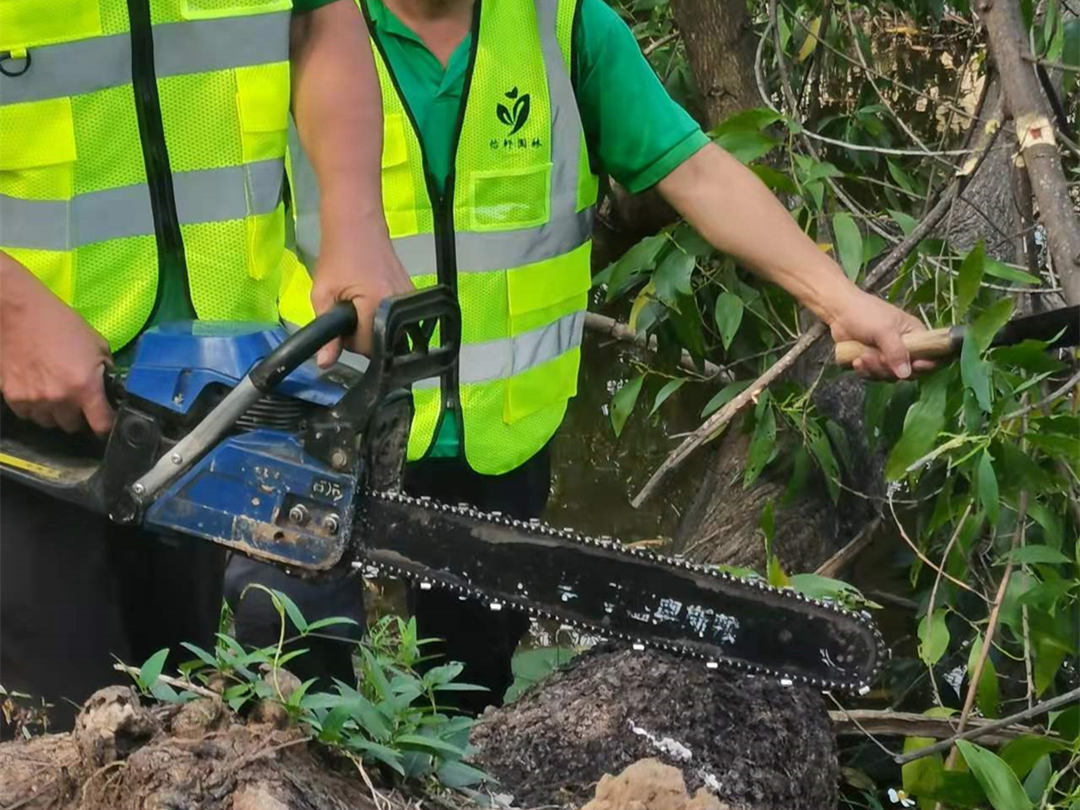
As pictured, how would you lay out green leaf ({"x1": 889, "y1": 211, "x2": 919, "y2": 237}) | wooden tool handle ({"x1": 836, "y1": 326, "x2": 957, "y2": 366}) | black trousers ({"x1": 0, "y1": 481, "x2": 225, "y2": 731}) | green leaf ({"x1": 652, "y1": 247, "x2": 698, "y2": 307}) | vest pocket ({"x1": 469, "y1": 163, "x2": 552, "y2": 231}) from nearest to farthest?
1. black trousers ({"x1": 0, "y1": 481, "x2": 225, "y2": 731})
2. wooden tool handle ({"x1": 836, "y1": 326, "x2": 957, "y2": 366})
3. vest pocket ({"x1": 469, "y1": 163, "x2": 552, "y2": 231})
4. green leaf ({"x1": 889, "y1": 211, "x2": 919, "y2": 237})
5. green leaf ({"x1": 652, "y1": 247, "x2": 698, "y2": 307})

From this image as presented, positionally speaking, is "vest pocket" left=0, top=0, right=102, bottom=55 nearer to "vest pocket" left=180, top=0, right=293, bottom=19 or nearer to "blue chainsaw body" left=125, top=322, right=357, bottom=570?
"vest pocket" left=180, top=0, right=293, bottom=19

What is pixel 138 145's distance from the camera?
1.64m

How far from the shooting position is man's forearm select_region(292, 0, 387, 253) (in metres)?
1.73

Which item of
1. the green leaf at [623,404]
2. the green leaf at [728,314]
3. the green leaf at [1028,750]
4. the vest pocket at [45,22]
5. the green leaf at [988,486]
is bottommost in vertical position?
the green leaf at [1028,750]

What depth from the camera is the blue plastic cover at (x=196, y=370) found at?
147 cm

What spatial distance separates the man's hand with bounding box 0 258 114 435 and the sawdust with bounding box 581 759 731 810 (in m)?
0.69

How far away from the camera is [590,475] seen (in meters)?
5.15

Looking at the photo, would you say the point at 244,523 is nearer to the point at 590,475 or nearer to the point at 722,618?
the point at 722,618

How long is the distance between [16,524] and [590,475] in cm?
358

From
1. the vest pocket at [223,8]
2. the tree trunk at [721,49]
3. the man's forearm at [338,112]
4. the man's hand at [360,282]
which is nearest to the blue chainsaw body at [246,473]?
the man's hand at [360,282]

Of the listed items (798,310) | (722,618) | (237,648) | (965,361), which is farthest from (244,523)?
(798,310)

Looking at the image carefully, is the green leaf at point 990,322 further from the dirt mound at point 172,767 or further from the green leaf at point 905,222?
the dirt mound at point 172,767

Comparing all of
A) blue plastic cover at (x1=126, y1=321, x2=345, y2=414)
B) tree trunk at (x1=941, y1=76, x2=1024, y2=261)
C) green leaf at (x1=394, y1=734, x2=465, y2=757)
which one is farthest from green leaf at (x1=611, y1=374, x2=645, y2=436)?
green leaf at (x1=394, y1=734, x2=465, y2=757)

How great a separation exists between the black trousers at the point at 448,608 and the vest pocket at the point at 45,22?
86 cm
